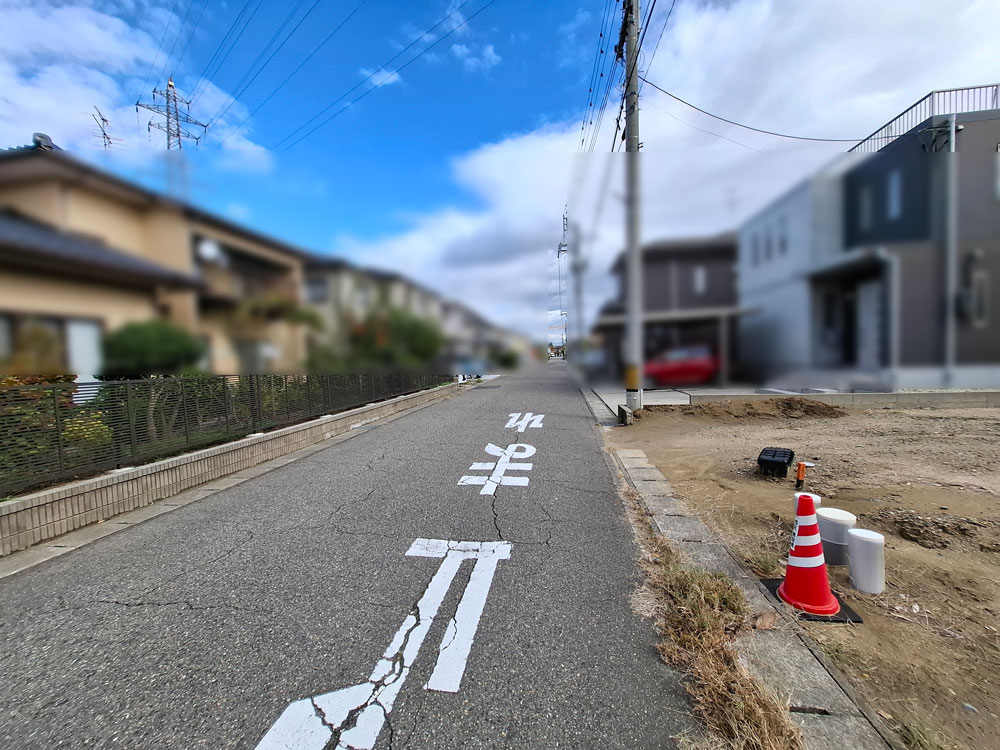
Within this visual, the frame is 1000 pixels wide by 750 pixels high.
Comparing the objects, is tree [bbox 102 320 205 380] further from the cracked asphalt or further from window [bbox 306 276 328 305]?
the cracked asphalt

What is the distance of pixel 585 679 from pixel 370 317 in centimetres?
227

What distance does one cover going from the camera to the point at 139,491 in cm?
452

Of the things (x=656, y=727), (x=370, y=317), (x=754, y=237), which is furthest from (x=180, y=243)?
(x=754, y=237)

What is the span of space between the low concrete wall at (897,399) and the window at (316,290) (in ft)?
37.5

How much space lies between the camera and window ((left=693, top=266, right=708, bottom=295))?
553 centimetres

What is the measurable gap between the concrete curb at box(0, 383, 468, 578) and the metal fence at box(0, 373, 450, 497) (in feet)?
0.59

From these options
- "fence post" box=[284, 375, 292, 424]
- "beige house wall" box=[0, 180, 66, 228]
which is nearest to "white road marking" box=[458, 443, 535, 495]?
"fence post" box=[284, 375, 292, 424]

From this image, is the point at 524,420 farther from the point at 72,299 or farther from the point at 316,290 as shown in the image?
the point at 72,299

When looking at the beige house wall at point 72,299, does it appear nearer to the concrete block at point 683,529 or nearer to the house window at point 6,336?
the house window at point 6,336

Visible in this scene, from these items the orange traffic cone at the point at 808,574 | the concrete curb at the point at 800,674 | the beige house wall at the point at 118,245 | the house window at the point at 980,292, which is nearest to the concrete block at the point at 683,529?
the concrete curb at the point at 800,674

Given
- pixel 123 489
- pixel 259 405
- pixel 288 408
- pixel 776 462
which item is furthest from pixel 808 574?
pixel 288 408

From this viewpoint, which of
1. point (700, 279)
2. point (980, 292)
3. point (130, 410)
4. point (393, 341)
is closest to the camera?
point (393, 341)

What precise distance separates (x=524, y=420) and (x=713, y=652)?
873 centimetres

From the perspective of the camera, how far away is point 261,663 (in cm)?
216
